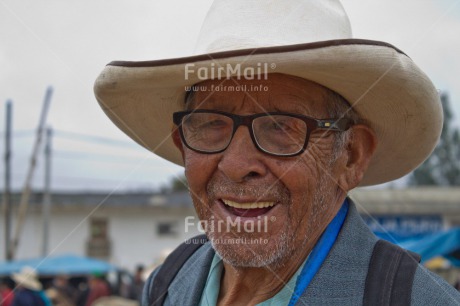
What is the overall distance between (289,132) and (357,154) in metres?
0.27

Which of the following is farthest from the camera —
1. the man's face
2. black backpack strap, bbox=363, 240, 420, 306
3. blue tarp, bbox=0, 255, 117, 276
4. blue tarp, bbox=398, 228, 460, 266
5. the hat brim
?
blue tarp, bbox=0, 255, 117, 276

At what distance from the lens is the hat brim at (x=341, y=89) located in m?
1.79

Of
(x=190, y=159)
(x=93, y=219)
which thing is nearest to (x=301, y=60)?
(x=190, y=159)

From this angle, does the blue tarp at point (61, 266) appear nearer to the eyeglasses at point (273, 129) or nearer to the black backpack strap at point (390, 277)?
the eyeglasses at point (273, 129)

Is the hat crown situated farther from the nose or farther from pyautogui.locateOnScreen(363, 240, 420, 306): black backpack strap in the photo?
pyautogui.locateOnScreen(363, 240, 420, 306): black backpack strap

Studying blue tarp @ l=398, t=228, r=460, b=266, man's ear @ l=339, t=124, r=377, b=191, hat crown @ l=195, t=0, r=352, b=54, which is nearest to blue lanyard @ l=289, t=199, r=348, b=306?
man's ear @ l=339, t=124, r=377, b=191

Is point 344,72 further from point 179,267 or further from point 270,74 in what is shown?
point 179,267

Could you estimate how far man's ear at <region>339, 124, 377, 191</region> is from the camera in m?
2.05

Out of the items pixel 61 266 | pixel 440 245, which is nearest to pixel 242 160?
pixel 440 245

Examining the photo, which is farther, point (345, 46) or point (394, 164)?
point (394, 164)

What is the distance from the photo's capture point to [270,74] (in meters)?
1.96

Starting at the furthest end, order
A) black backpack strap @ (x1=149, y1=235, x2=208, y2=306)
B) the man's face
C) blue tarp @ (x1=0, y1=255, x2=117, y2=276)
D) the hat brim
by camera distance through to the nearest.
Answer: blue tarp @ (x1=0, y1=255, x2=117, y2=276), black backpack strap @ (x1=149, y1=235, x2=208, y2=306), the man's face, the hat brim

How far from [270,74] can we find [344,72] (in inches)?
9.3

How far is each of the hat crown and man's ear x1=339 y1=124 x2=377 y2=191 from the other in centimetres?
31
